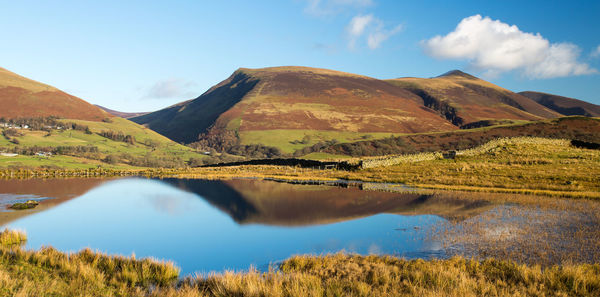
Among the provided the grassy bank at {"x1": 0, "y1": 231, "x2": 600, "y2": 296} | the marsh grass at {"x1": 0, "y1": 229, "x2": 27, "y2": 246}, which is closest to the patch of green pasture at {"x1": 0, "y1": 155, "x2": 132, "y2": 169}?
the marsh grass at {"x1": 0, "y1": 229, "x2": 27, "y2": 246}

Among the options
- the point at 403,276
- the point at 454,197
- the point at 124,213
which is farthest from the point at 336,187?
the point at 403,276

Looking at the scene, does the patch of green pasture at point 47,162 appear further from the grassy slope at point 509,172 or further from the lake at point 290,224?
the lake at point 290,224

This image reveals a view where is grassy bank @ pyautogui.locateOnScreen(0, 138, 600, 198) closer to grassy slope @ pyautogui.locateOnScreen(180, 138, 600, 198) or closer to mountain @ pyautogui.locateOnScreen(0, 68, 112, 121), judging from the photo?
grassy slope @ pyautogui.locateOnScreen(180, 138, 600, 198)

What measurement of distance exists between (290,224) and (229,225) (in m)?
3.84

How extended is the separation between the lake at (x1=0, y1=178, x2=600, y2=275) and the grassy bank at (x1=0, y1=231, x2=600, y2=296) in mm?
1995

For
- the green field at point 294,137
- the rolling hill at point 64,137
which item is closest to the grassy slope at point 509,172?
the rolling hill at point 64,137

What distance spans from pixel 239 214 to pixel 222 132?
158m

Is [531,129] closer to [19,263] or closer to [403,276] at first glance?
[403,276]

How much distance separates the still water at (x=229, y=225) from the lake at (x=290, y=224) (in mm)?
55

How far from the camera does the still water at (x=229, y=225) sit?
57.6 ft

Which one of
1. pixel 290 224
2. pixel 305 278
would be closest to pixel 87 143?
pixel 290 224

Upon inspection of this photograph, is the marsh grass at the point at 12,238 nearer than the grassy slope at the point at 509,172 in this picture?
Yes

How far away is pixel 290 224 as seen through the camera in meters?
24.2

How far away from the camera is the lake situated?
56.5ft
